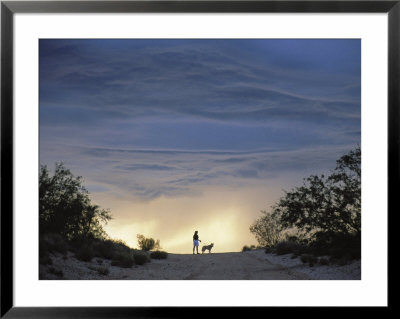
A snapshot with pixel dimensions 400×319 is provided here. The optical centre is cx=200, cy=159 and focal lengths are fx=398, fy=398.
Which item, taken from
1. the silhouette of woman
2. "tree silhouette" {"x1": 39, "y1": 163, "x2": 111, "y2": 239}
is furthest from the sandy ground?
"tree silhouette" {"x1": 39, "y1": 163, "x2": 111, "y2": 239}

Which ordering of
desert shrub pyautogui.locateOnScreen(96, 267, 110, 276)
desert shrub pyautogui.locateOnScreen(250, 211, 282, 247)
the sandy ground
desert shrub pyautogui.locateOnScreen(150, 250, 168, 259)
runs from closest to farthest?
the sandy ground
desert shrub pyautogui.locateOnScreen(96, 267, 110, 276)
desert shrub pyautogui.locateOnScreen(150, 250, 168, 259)
desert shrub pyautogui.locateOnScreen(250, 211, 282, 247)

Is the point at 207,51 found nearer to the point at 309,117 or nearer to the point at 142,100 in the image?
the point at 142,100

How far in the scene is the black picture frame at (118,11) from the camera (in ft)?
13.0

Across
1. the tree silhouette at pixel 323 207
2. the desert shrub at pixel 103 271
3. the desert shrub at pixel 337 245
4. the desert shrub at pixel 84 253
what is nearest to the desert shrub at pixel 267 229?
the tree silhouette at pixel 323 207

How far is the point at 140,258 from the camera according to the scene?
523cm

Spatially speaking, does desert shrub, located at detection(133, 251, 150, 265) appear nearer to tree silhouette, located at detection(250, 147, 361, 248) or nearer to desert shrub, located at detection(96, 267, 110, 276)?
desert shrub, located at detection(96, 267, 110, 276)

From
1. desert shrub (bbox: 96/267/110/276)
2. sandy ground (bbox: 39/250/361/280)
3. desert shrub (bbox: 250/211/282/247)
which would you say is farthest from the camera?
desert shrub (bbox: 250/211/282/247)

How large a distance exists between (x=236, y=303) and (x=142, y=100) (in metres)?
2.77

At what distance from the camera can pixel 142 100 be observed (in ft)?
17.2

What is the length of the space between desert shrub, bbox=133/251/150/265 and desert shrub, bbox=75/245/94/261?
0.57 m

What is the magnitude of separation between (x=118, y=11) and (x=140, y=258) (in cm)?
305

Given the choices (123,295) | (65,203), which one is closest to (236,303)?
(123,295)

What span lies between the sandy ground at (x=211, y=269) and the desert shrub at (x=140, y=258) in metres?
0.08

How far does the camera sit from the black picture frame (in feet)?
13.0
